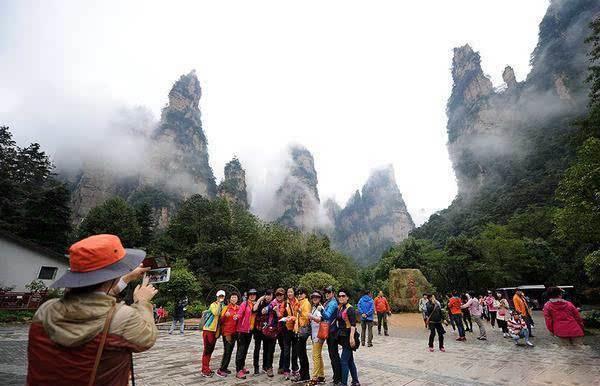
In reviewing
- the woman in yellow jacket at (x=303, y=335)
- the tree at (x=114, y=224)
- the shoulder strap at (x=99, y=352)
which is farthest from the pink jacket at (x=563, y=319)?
the tree at (x=114, y=224)

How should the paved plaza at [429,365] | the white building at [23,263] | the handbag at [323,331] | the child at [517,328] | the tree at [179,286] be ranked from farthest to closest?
the tree at [179,286] → the white building at [23,263] → the child at [517,328] → the paved plaza at [429,365] → the handbag at [323,331]

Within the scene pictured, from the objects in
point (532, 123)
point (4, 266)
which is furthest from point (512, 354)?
point (532, 123)

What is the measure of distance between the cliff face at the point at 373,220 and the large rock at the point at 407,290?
118 m

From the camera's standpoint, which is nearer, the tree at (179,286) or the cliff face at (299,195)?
the tree at (179,286)

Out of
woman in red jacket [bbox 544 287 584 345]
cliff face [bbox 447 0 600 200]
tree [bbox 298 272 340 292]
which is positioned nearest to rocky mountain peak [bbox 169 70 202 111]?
cliff face [bbox 447 0 600 200]

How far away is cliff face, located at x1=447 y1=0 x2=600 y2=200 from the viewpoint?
7994cm

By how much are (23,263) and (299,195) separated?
120m

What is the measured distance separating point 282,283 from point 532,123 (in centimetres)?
9094

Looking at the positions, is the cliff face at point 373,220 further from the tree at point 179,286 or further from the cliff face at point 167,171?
the tree at point 179,286

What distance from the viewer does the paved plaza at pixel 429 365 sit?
6.12 metres

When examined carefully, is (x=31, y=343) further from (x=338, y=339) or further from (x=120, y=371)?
(x=338, y=339)

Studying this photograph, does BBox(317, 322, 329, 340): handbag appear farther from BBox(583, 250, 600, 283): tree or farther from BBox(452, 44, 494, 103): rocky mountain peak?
BBox(452, 44, 494, 103): rocky mountain peak

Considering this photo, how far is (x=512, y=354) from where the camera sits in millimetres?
8727

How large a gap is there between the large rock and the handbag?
20780 mm
